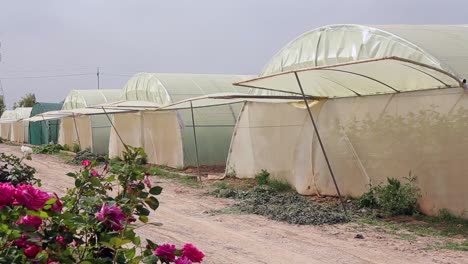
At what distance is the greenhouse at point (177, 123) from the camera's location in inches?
680

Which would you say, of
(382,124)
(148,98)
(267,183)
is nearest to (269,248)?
(382,124)

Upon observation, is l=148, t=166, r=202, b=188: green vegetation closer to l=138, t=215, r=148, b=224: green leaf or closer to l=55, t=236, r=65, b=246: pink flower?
l=138, t=215, r=148, b=224: green leaf

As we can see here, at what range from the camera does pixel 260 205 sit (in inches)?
398

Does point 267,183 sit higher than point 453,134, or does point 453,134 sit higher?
point 453,134

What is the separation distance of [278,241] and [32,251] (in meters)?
5.54

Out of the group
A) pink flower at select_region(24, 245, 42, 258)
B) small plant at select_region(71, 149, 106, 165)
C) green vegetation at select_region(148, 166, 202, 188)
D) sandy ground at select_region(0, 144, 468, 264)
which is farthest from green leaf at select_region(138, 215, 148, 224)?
small plant at select_region(71, 149, 106, 165)

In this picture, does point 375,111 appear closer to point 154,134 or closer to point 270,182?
point 270,182

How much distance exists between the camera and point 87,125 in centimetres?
2552

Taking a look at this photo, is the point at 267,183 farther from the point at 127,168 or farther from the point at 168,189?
the point at 127,168

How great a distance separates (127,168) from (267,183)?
10.7 metres

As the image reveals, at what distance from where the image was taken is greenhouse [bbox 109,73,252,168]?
17281mm

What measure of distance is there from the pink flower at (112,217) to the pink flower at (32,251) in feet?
0.84

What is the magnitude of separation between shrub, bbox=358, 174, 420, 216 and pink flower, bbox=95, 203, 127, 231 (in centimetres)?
741

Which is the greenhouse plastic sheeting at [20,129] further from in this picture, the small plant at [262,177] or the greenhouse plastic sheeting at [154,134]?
the small plant at [262,177]
